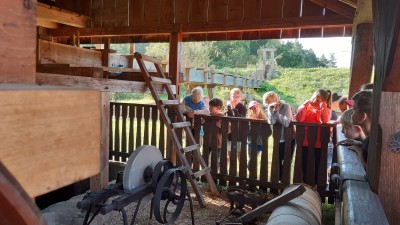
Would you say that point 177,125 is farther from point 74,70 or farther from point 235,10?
point 235,10

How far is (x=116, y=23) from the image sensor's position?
7.90 m

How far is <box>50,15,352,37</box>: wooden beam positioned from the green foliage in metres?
12.6

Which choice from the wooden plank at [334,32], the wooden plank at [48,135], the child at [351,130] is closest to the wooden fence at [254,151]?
the wooden plank at [334,32]

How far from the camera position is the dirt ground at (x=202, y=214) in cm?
512

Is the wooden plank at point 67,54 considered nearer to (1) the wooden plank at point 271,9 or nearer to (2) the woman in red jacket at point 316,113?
(1) the wooden plank at point 271,9

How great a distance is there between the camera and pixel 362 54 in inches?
185

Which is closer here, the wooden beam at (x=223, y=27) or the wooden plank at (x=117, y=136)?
the wooden beam at (x=223, y=27)

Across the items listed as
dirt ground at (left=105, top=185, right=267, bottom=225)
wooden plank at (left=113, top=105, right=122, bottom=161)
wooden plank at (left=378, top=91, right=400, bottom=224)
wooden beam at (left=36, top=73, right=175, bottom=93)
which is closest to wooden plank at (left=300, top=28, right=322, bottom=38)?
wooden beam at (left=36, top=73, right=175, bottom=93)

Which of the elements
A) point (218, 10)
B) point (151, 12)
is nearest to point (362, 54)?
point (218, 10)

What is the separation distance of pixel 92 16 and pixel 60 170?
8252 millimetres

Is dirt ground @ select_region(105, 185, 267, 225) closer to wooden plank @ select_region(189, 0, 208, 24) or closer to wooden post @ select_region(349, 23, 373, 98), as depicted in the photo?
wooden post @ select_region(349, 23, 373, 98)

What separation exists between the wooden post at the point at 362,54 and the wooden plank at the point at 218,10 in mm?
2863

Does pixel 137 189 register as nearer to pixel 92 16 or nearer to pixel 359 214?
pixel 359 214

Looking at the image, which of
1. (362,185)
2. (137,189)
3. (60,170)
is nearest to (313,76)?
(137,189)
